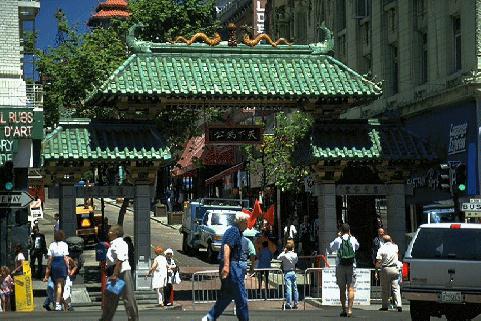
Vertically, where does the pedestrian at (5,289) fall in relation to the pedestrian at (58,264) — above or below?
below

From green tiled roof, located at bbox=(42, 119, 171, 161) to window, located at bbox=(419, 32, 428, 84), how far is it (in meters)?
14.3

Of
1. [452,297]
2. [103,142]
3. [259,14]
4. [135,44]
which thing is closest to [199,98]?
[135,44]

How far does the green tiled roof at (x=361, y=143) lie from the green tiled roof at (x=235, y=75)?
3.40ft

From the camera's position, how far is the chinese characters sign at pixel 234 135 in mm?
A: 31109

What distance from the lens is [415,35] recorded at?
4222 cm

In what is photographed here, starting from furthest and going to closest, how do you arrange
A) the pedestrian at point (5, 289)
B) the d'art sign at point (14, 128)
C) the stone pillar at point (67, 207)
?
the d'art sign at point (14, 128), the stone pillar at point (67, 207), the pedestrian at point (5, 289)

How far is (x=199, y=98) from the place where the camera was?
30.0m

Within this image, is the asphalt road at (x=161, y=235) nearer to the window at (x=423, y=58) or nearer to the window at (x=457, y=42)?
the window at (x=423, y=58)

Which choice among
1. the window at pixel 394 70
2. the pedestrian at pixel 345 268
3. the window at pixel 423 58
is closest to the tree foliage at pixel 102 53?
the window at pixel 394 70

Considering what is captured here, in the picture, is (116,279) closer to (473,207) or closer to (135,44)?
(473,207)

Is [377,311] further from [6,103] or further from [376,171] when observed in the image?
[6,103]

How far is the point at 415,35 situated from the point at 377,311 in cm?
1738

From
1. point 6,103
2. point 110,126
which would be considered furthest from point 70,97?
point 110,126

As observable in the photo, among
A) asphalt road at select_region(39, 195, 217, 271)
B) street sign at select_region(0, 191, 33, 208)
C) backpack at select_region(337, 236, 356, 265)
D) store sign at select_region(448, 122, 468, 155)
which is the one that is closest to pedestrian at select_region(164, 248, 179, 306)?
street sign at select_region(0, 191, 33, 208)
